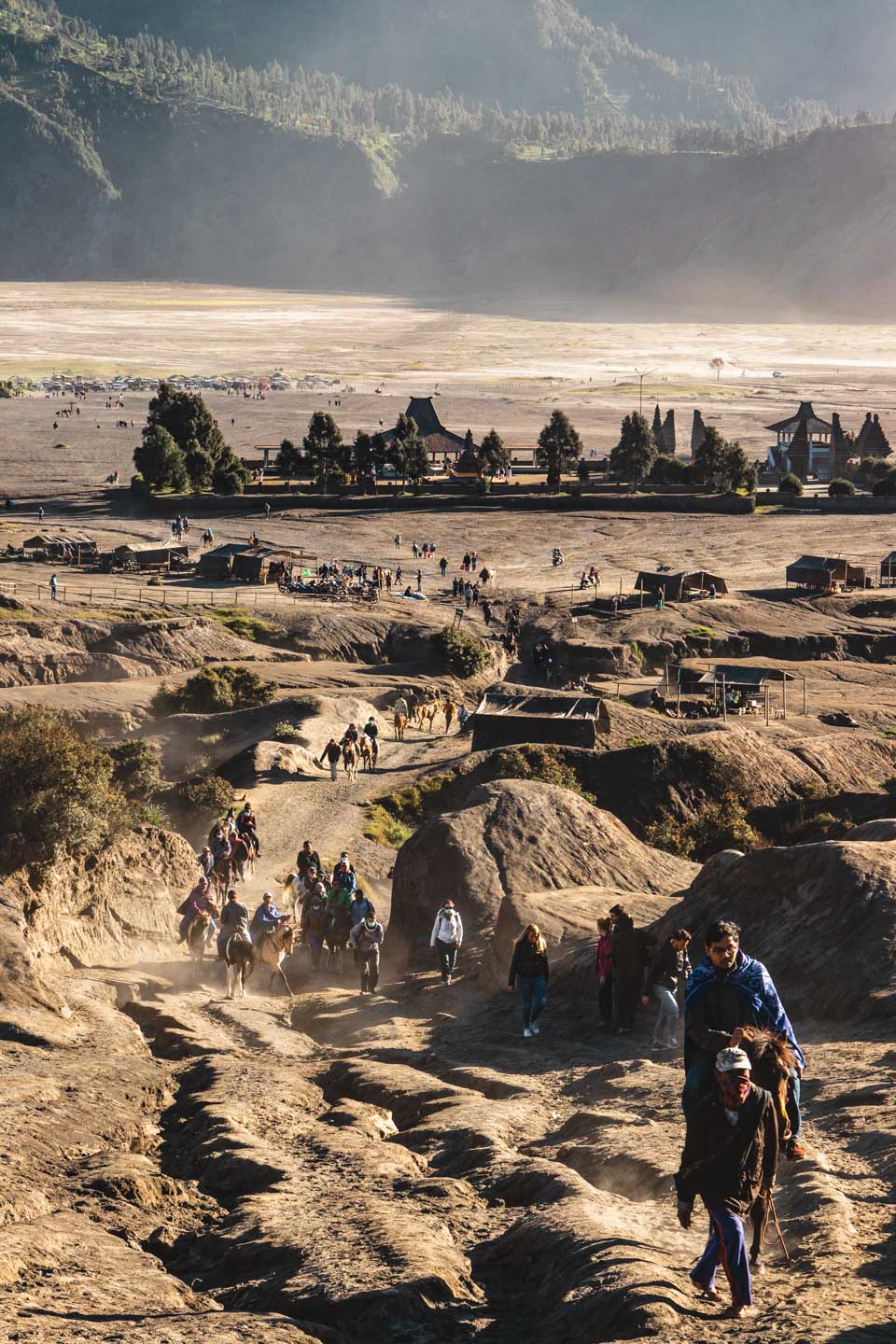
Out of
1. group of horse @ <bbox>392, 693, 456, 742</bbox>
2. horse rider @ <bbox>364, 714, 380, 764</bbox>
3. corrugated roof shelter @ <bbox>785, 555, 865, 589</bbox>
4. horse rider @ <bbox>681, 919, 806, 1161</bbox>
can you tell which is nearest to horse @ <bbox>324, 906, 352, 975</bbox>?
horse rider @ <bbox>681, 919, 806, 1161</bbox>

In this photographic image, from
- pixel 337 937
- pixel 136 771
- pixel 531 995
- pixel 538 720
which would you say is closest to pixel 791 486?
pixel 538 720

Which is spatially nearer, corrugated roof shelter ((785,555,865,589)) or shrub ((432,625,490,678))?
shrub ((432,625,490,678))

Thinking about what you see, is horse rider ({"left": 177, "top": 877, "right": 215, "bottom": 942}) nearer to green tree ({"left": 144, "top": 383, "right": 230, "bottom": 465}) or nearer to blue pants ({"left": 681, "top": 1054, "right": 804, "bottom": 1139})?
blue pants ({"left": 681, "top": 1054, "right": 804, "bottom": 1139})

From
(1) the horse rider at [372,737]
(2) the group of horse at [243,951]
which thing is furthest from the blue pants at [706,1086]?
(1) the horse rider at [372,737]

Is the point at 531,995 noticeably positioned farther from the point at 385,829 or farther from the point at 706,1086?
the point at 385,829

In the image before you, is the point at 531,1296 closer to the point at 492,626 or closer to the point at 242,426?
the point at 492,626

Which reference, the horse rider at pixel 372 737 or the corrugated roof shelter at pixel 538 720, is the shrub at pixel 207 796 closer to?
the horse rider at pixel 372 737

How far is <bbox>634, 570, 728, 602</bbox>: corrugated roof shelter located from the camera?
188 feet

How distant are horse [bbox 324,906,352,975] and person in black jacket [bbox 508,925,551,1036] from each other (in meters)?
4.58

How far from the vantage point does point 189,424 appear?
8506 cm

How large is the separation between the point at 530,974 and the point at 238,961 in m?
4.40

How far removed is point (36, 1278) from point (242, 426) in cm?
11251

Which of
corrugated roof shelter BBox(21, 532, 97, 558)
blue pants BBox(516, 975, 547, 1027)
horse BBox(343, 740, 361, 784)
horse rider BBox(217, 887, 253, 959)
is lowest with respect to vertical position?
horse BBox(343, 740, 361, 784)

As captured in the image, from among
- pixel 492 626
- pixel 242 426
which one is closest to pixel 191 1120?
pixel 492 626
